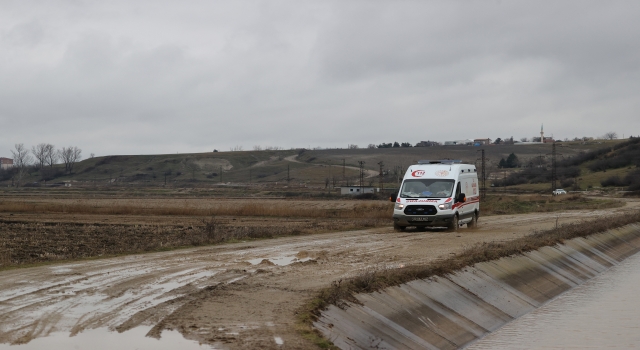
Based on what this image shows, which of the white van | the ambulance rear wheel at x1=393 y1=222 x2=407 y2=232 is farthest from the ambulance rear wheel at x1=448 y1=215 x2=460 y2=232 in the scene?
the ambulance rear wheel at x1=393 y1=222 x2=407 y2=232

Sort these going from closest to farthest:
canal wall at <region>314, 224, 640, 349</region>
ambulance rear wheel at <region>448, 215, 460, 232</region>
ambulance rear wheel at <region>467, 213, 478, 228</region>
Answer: canal wall at <region>314, 224, 640, 349</region> < ambulance rear wheel at <region>448, 215, 460, 232</region> < ambulance rear wheel at <region>467, 213, 478, 228</region>

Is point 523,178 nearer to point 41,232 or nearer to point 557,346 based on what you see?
point 41,232

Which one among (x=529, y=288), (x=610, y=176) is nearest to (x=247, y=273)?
(x=529, y=288)

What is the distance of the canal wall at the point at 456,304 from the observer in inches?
485

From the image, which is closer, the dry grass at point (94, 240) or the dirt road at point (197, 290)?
the dirt road at point (197, 290)

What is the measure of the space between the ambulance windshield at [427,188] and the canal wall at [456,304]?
508 cm

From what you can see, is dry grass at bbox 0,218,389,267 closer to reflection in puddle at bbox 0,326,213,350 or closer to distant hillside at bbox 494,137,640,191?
reflection in puddle at bbox 0,326,213,350

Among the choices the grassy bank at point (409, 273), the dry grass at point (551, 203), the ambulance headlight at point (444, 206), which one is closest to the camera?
the grassy bank at point (409, 273)

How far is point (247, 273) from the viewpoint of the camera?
1661 centimetres

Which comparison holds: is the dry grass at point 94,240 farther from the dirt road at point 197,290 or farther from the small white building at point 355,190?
the small white building at point 355,190

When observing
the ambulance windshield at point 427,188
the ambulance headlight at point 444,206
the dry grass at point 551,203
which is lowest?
the dry grass at point 551,203

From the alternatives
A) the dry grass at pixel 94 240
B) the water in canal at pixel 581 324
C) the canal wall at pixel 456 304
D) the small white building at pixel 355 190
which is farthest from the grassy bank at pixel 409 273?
the small white building at pixel 355 190

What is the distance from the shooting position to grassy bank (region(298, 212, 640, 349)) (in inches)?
464

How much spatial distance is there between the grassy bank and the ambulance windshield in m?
3.82
